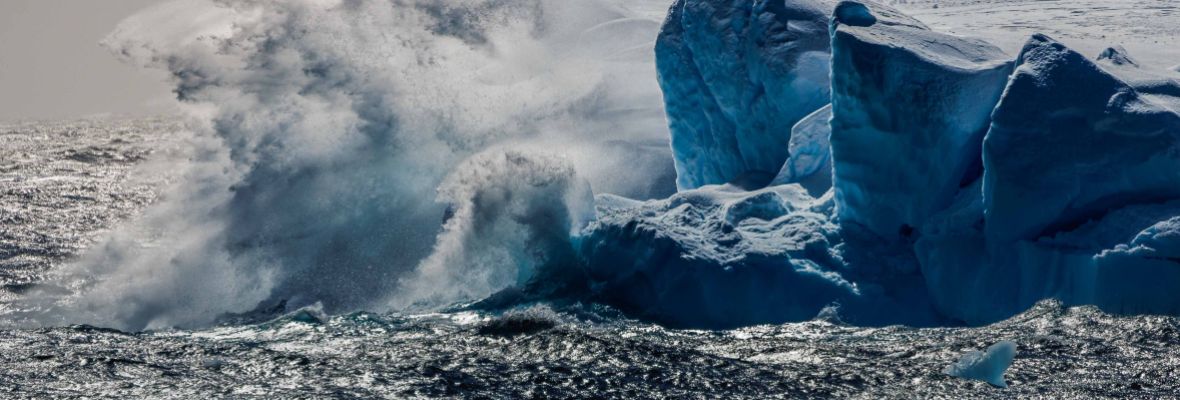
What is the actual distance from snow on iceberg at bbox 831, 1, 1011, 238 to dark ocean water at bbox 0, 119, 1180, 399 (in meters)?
1.78

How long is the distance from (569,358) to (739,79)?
22.0 ft

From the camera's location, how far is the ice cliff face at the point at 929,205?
1305 centimetres

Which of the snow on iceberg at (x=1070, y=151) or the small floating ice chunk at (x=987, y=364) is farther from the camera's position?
the snow on iceberg at (x=1070, y=151)

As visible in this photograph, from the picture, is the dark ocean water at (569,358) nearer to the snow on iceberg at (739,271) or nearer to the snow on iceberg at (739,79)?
Result: the snow on iceberg at (739,271)

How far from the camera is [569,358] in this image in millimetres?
12016

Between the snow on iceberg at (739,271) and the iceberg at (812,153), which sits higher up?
the iceberg at (812,153)

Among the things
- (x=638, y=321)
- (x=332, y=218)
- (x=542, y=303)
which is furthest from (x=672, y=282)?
(x=332, y=218)

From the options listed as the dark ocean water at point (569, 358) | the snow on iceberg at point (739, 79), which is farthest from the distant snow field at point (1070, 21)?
the dark ocean water at point (569, 358)

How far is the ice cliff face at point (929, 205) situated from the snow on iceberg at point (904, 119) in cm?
2

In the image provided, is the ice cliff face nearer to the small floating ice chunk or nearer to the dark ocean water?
the dark ocean water

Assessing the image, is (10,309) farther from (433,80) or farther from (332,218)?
(433,80)

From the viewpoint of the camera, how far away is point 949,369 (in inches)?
446

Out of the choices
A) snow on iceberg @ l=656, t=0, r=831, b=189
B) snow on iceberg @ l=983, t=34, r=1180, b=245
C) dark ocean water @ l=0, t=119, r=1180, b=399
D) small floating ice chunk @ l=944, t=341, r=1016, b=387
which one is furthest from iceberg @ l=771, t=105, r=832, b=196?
small floating ice chunk @ l=944, t=341, r=1016, b=387

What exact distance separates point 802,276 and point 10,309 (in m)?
11.3
